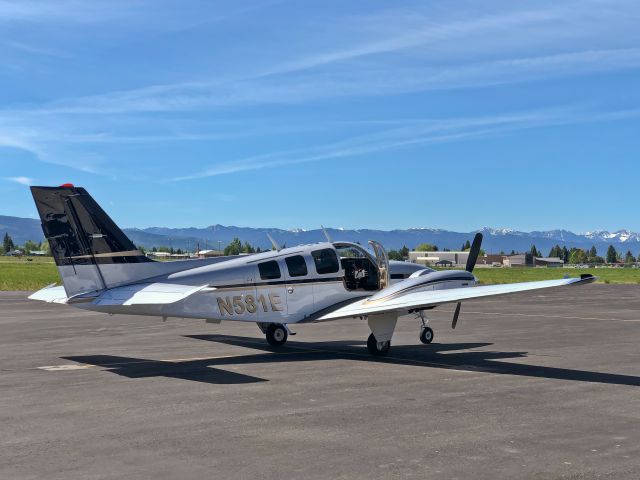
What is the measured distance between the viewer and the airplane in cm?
1592

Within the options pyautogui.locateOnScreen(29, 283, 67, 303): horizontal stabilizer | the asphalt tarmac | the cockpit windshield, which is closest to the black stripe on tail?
pyautogui.locateOnScreen(29, 283, 67, 303): horizontal stabilizer

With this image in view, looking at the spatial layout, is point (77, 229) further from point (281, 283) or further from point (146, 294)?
point (281, 283)

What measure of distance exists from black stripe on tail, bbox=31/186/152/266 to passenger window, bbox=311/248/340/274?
4478 millimetres

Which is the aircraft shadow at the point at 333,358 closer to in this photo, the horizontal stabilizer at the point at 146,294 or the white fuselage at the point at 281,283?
the white fuselage at the point at 281,283

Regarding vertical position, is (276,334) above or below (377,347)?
above

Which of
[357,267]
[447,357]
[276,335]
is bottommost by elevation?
[447,357]

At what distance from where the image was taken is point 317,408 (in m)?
11.6

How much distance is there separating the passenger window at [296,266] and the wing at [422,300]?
1.17 m

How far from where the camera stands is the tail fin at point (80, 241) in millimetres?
16188

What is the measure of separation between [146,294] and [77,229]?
2655mm

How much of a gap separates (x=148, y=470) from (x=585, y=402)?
7701mm

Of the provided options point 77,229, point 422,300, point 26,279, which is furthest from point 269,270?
point 26,279

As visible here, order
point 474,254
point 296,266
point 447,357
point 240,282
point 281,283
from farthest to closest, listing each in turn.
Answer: point 474,254, point 296,266, point 447,357, point 281,283, point 240,282

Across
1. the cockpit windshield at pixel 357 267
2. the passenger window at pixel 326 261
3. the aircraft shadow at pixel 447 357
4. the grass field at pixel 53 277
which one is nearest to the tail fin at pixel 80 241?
the aircraft shadow at pixel 447 357
